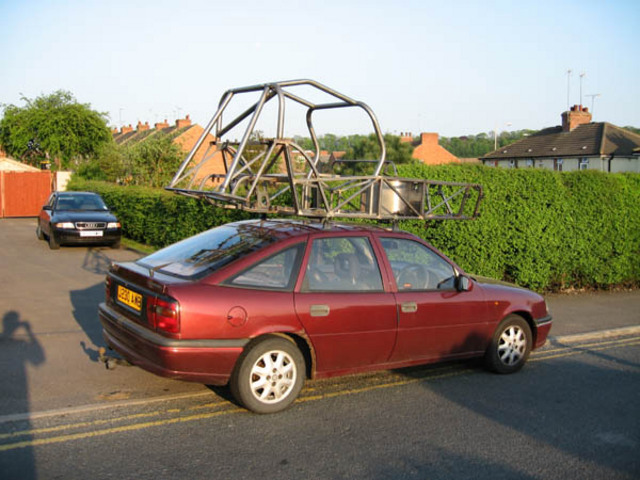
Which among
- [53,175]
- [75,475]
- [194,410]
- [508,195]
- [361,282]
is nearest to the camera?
[75,475]

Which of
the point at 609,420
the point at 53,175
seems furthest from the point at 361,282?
the point at 53,175

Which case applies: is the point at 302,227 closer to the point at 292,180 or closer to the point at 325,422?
the point at 292,180

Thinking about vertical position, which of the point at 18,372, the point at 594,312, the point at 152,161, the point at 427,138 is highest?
the point at 427,138

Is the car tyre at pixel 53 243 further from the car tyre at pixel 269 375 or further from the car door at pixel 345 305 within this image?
the car tyre at pixel 269 375

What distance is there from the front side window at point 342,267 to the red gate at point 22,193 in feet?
90.6

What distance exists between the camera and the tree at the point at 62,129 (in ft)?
141

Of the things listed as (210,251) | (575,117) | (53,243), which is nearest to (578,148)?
(575,117)

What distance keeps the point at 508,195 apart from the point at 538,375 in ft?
17.5

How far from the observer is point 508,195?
11.6 meters

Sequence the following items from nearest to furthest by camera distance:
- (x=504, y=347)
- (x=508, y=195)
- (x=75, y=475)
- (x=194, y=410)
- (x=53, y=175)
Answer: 1. (x=75, y=475)
2. (x=194, y=410)
3. (x=504, y=347)
4. (x=508, y=195)
5. (x=53, y=175)

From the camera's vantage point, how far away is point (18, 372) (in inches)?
239

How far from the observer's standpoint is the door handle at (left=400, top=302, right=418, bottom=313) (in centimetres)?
590

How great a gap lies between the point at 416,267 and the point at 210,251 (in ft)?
6.99

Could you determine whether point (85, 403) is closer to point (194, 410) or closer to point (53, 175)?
point (194, 410)
